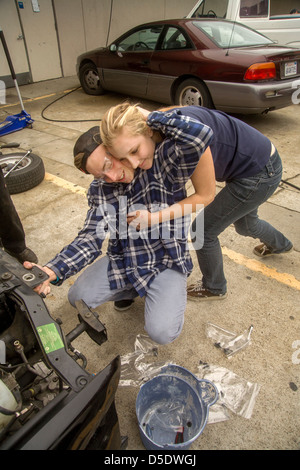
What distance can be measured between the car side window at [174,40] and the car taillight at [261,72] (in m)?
1.08

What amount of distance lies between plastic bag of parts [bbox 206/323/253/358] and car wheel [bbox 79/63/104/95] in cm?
569

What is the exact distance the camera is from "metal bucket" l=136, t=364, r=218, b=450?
1394 mm

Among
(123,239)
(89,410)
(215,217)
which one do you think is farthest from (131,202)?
(89,410)

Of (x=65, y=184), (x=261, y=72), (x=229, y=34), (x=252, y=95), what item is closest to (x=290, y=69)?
(x=261, y=72)

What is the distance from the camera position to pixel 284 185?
3301 millimetres

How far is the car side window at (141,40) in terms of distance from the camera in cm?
497

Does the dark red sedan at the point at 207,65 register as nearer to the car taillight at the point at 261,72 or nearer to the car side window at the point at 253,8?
the car taillight at the point at 261,72

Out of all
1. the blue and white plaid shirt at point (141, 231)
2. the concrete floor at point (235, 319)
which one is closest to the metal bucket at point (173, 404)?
the concrete floor at point (235, 319)

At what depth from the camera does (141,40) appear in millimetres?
5160

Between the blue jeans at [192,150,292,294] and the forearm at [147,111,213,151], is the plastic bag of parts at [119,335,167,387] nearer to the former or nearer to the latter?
the blue jeans at [192,150,292,294]

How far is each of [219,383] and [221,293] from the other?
1.98 ft

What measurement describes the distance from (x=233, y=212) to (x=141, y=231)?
21.8 inches

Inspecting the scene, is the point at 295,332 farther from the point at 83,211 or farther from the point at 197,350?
the point at 83,211

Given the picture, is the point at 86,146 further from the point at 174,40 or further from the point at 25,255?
the point at 174,40
